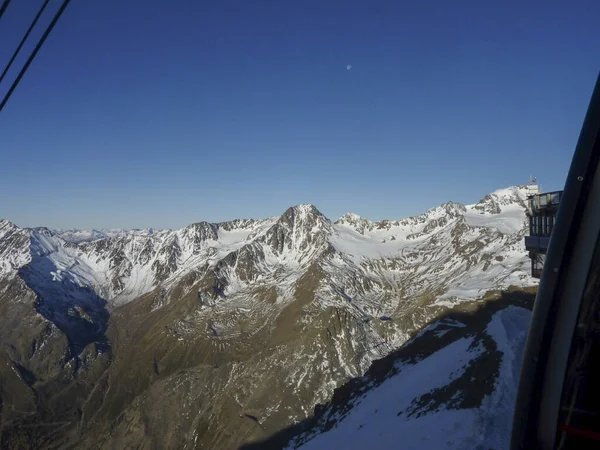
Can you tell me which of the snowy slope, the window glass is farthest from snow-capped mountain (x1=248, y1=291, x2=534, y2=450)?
the window glass

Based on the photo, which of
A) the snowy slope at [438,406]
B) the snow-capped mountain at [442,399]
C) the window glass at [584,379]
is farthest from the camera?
the snow-capped mountain at [442,399]

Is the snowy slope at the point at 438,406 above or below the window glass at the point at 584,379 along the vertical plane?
below

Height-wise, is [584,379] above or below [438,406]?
above

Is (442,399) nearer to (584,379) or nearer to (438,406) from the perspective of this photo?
(438,406)

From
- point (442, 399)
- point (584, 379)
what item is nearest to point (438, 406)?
point (442, 399)

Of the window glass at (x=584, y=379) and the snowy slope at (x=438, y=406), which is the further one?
the snowy slope at (x=438, y=406)

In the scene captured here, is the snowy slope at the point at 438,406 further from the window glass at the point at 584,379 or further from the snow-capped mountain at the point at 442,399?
the window glass at the point at 584,379

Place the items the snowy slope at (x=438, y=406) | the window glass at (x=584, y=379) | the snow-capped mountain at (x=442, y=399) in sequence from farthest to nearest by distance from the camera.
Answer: the snow-capped mountain at (x=442, y=399) < the snowy slope at (x=438, y=406) < the window glass at (x=584, y=379)

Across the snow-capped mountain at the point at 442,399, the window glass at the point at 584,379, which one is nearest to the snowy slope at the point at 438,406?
the snow-capped mountain at the point at 442,399

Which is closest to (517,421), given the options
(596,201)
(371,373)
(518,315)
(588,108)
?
(596,201)
